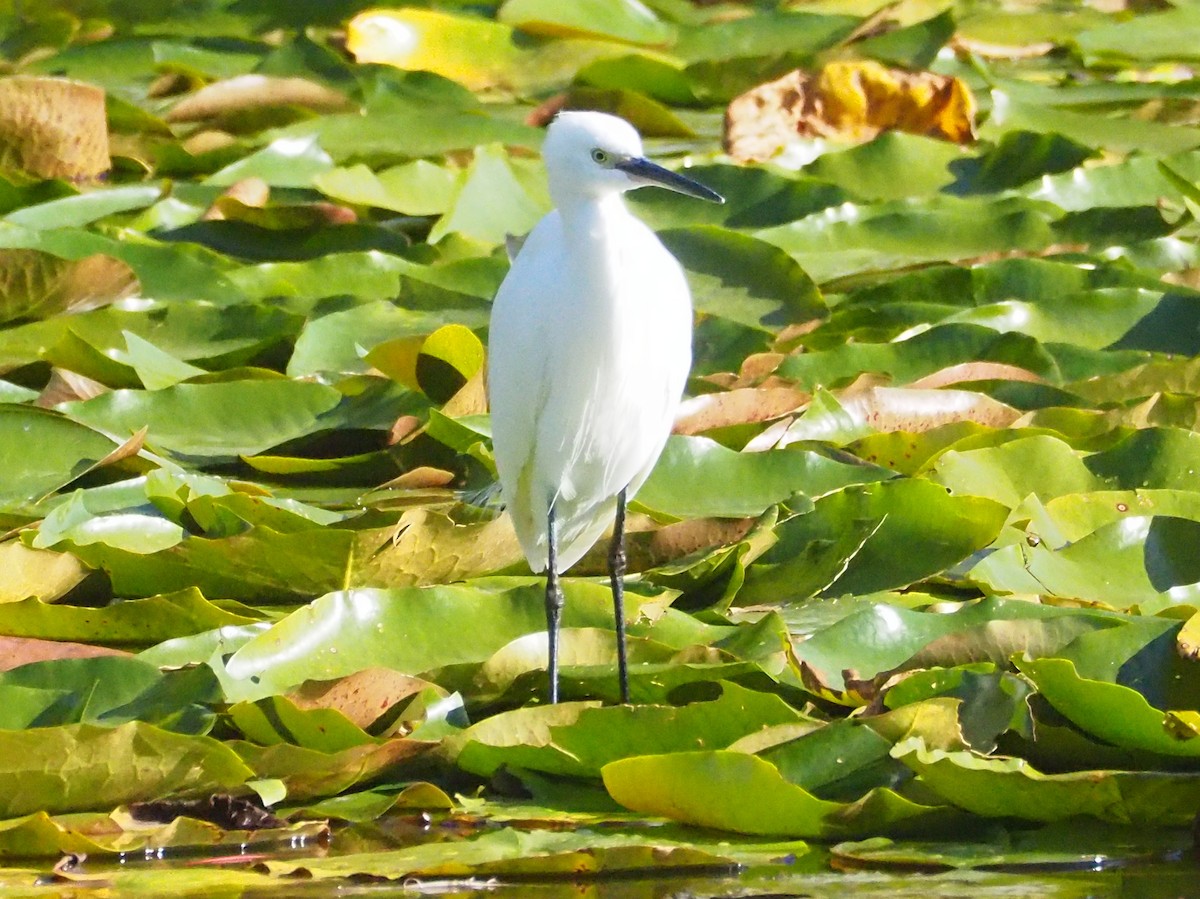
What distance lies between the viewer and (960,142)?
16.4ft

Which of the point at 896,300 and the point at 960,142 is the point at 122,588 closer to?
the point at 896,300

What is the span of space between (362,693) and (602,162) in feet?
2.72

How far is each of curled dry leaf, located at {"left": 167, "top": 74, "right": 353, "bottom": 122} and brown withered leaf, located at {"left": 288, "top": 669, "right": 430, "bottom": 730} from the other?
3339 mm

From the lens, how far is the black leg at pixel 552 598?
2.53 m

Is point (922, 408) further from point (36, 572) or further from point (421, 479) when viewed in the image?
point (36, 572)

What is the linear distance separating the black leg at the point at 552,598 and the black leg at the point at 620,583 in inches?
3.2

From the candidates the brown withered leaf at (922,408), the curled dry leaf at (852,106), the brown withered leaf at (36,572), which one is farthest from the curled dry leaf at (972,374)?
the curled dry leaf at (852,106)

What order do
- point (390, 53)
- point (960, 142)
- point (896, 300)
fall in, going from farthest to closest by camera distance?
point (390, 53)
point (960, 142)
point (896, 300)

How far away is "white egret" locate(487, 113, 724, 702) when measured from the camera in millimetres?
2723

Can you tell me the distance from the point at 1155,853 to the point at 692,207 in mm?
2579

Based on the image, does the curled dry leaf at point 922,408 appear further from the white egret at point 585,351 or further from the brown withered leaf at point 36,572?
the brown withered leaf at point 36,572

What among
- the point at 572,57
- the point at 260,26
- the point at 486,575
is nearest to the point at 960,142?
the point at 572,57

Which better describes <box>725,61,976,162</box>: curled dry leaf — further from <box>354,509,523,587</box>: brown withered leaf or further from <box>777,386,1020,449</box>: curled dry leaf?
<box>354,509,523,587</box>: brown withered leaf

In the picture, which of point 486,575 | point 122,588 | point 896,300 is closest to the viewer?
point 122,588
